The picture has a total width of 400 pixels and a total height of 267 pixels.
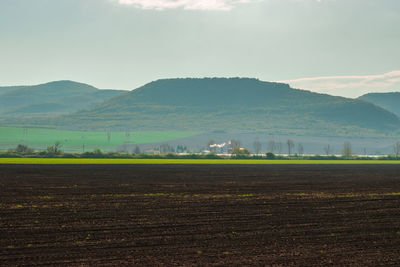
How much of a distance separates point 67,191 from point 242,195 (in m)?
10.8

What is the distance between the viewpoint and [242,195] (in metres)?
30.9

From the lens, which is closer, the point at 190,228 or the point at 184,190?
the point at 190,228

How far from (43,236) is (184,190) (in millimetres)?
17985

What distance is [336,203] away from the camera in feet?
90.0

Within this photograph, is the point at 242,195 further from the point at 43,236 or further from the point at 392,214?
the point at 43,236

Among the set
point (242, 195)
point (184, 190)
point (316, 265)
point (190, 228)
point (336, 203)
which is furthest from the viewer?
point (184, 190)

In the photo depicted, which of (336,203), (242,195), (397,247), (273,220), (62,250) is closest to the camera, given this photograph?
(62,250)

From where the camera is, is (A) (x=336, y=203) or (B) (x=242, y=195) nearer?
(A) (x=336, y=203)

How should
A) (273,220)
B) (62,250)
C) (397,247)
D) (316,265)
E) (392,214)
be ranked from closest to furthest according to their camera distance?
(316,265)
(62,250)
(397,247)
(273,220)
(392,214)

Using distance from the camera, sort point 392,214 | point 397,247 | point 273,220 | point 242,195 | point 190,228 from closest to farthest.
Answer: point 397,247, point 190,228, point 273,220, point 392,214, point 242,195

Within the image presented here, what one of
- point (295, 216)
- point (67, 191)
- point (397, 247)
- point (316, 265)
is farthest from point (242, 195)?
point (316, 265)

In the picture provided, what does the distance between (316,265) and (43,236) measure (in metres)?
8.73

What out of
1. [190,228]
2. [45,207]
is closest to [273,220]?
[190,228]

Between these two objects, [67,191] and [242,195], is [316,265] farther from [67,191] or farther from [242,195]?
[67,191]
